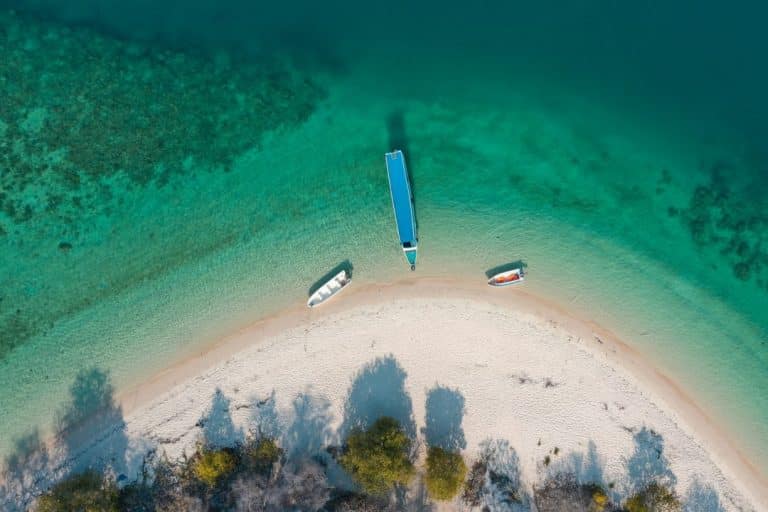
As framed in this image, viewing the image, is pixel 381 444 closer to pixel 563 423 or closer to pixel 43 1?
pixel 563 423

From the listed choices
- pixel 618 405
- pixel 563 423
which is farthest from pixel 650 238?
pixel 563 423

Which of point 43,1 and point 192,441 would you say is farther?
point 43,1

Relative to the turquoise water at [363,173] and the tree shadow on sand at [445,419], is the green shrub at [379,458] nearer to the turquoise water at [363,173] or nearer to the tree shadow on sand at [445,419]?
the tree shadow on sand at [445,419]

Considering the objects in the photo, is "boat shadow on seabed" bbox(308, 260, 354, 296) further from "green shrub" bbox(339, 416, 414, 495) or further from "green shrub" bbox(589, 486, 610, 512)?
"green shrub" bbox(589, 486, 610, 512)

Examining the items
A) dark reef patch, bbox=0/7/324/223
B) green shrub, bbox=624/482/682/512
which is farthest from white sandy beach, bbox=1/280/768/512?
dark reef patch, bbox=0/7/324/223

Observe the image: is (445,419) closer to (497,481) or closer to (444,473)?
(444,473)

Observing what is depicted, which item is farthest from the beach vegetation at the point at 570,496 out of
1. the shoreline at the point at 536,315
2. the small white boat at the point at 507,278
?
the small white boat at the point at 507,278
